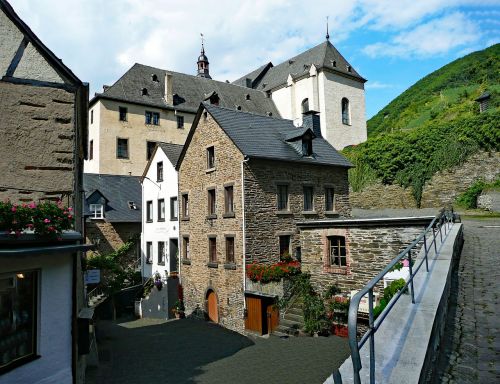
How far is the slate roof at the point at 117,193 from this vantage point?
29797 mm

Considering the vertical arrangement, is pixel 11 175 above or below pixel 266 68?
below

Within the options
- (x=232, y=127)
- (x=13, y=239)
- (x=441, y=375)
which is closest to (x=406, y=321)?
(x=441, y=375)

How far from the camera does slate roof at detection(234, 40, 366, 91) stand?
48.3 m

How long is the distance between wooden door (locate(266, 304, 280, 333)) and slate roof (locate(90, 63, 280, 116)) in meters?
29.1

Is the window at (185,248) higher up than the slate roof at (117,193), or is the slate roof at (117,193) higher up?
the slate roof at (117,193)

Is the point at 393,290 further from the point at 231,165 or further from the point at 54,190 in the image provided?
the point at 231,165

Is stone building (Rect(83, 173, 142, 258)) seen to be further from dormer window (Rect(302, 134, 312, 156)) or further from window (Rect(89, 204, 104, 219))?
dormer window (Rect(302, 134, 312, 156))

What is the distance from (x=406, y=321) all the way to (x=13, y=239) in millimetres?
5648

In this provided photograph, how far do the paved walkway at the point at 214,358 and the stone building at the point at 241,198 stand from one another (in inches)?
78.9

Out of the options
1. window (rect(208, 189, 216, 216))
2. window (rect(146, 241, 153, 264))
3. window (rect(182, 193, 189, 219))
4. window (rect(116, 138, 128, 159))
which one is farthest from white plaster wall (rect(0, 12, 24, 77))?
window (rect(116, 138, 128, 159))

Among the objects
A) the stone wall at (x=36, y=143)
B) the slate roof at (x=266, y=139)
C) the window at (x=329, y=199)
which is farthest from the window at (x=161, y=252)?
the stone wall at (x=36, y=143)

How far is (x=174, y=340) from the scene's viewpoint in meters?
18.7

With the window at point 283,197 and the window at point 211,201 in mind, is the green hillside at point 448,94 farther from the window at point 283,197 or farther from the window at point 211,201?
the window at point 211,201

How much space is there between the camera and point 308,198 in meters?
22.0
